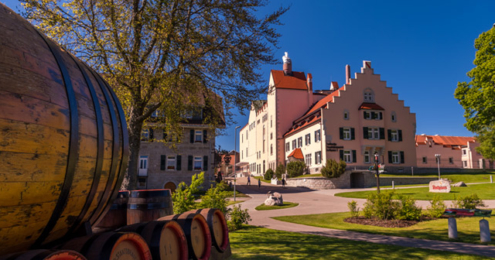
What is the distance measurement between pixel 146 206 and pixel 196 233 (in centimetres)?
100

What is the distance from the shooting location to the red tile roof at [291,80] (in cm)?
5341

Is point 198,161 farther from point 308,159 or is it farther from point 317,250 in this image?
point 317,250

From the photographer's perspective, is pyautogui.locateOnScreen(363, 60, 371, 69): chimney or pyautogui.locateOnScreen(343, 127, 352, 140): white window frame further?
pyautogui.locateOnScreen(363, 60, 371, 69): chimney

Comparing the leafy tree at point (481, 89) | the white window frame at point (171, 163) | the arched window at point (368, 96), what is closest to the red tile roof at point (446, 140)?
the arched window at point (368, 96)

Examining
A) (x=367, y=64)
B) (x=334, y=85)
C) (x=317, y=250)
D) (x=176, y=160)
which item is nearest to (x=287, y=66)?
(x=334, y=85)

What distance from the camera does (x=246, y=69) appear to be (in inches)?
380

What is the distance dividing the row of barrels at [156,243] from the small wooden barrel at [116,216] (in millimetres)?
918

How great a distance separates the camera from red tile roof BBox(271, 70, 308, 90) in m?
53.4

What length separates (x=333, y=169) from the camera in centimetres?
3541

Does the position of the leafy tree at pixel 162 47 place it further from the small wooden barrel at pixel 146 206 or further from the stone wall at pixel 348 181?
the stone wall at pixel 348 181

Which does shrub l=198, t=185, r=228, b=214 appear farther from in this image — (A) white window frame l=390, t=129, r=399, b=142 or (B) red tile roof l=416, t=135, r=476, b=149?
(B) red tile roof l=416, t=135, r=476, b=149

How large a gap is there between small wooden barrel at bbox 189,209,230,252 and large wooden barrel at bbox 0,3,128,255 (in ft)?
7.31

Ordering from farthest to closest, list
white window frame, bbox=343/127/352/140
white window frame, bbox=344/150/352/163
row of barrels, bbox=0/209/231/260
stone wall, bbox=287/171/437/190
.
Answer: white window frame, bbox=343/127/352/140, white window frame, bbox=344/150/352/163, stone wall, bbox=287/171/437/190, row of barrels, bbox=0/209/231/260

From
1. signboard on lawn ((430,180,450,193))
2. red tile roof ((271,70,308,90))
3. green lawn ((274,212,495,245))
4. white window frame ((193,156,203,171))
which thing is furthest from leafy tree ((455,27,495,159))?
red tile roof ((271,70,308,90))
